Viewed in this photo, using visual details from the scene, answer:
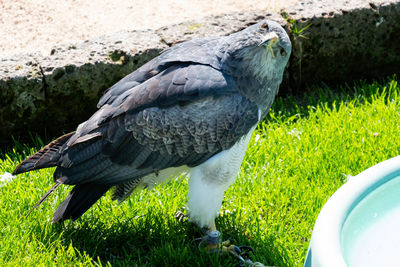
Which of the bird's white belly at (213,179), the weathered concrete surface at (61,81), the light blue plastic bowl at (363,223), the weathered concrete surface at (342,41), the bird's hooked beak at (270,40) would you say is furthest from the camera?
the weathered concrete surface at (342,41)

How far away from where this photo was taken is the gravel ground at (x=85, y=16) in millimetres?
5840

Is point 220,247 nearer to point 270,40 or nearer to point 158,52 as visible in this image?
point 270,40

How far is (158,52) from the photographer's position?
5.02 metres

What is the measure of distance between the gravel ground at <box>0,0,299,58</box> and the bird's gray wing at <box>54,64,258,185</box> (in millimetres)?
2121

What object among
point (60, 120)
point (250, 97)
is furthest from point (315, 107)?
point (60, 120)

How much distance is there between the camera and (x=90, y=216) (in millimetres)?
4223

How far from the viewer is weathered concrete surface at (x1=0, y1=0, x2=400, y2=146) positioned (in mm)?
4789

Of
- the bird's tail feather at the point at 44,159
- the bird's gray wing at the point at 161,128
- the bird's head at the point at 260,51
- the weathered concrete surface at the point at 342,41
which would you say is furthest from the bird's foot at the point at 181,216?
the weathered concrete surface at the point at 342,41

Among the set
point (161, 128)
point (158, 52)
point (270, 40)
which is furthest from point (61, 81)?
point (270, 40)

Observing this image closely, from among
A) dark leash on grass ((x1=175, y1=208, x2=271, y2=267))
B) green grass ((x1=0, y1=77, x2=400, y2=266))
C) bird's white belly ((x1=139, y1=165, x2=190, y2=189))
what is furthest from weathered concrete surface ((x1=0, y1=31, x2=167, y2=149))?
dark leash on grass ((x1=175, y1=208, x2=271, y2=267))

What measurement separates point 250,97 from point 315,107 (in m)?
1.82

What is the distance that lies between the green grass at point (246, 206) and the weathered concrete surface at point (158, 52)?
1.04 feet

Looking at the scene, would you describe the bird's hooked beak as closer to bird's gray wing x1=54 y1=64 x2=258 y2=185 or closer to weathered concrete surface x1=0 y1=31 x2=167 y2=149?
bird's gray wing x1=54 y1=64 x2=258 y2=185

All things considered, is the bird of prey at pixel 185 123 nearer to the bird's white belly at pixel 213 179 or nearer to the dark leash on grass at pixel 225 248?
the bird's white belly at pixel 213 179
